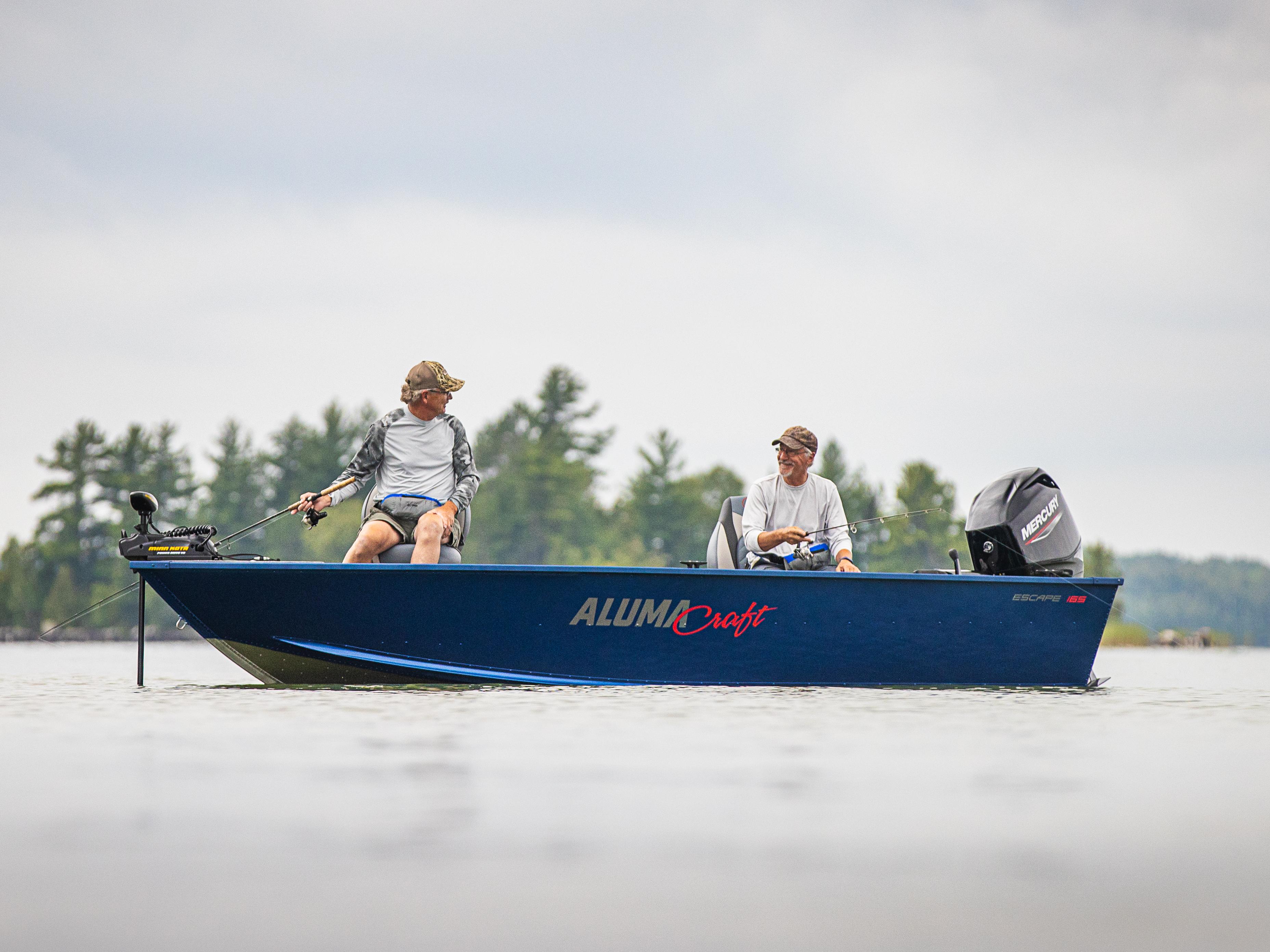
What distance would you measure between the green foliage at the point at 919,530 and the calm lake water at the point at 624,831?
192 feet

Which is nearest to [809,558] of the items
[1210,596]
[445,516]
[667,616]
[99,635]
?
[667,616]

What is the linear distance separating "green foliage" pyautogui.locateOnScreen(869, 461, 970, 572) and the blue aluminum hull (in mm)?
56250

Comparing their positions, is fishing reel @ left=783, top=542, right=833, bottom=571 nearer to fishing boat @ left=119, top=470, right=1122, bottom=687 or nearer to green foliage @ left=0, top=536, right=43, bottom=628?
fishing boat @ left=119, top=470, right=1122, bottom=687

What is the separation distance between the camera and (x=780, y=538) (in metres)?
6.52

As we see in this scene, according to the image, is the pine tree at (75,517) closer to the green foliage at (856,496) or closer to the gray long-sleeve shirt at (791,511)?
the green foliage at (856,496)

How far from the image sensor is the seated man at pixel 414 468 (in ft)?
20.4

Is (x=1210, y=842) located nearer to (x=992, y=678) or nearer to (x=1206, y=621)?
(x=992, y=678)

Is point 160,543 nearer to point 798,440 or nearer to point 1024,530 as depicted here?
point 798,440

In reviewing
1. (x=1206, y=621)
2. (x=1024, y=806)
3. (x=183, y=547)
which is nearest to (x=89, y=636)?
(x=183, y=547)

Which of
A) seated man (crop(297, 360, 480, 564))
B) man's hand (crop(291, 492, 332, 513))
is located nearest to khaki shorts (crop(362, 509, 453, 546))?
seated man (crop(297, 360, 480, 564))

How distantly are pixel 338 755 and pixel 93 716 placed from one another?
5.94 ft

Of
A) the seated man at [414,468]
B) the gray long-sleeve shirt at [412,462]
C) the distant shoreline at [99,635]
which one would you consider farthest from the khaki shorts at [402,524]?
the distant shoreline at [99,635]

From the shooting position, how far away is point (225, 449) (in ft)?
213

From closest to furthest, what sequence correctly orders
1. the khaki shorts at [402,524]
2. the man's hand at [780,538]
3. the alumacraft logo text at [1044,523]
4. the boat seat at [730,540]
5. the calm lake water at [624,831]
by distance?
the calm lake water at [624,831]
the khaki shorts at [402,524]
the man's hand at [780,538]
the alumacraft logo text at [1044,523]
the boat seat at [730,540]
